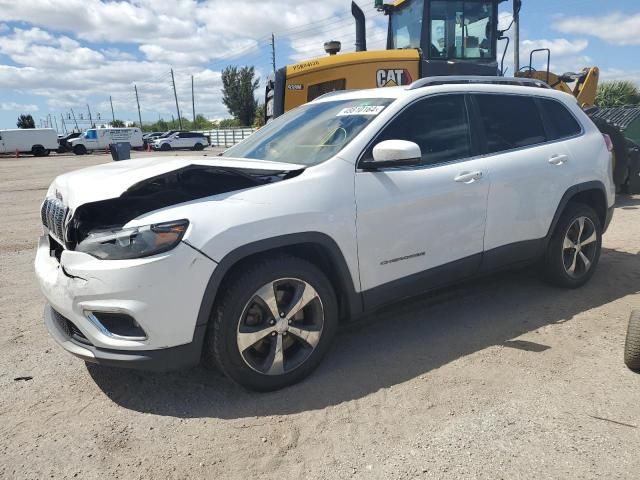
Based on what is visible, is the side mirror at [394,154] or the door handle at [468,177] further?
the door handle at [468,177]

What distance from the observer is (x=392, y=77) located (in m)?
8.45

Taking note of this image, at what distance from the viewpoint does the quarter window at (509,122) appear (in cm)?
417

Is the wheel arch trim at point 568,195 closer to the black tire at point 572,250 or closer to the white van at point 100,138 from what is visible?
the black tire at point 572,250

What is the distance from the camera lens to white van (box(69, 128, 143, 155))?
42188 millimetres

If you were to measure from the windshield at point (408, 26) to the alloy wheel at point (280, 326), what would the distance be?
7064 mm

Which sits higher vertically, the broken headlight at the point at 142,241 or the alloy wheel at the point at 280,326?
the broken headlight at the point at 142,241

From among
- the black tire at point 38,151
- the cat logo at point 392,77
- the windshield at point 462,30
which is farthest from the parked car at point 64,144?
the windshield at point 462,30

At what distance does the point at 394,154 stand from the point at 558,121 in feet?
Result: 7.43

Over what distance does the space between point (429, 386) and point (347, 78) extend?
20.7ft

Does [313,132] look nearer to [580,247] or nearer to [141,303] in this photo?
[141,303]

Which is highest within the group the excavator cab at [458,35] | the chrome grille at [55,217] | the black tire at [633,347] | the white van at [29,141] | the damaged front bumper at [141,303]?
the excavator cab at [458,35]

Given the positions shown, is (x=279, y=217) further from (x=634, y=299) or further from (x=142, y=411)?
(x=634, y=299)

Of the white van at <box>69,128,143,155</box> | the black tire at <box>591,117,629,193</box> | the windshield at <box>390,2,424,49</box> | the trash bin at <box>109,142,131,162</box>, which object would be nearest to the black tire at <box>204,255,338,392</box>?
the trash bin at <box>109,142,131,162</box>

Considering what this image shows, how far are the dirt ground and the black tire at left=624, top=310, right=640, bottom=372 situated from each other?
0.10 meters
